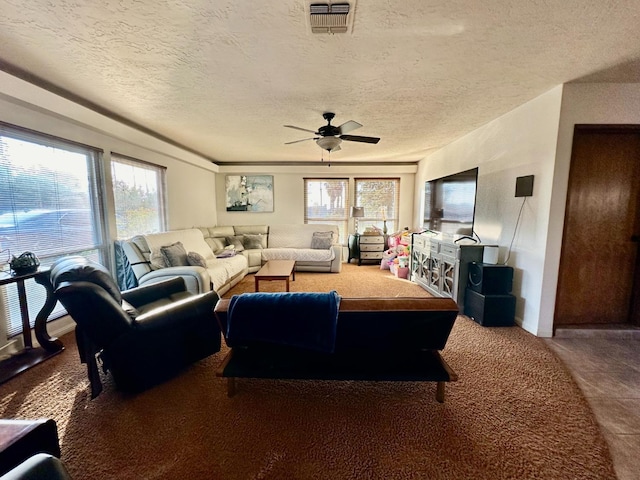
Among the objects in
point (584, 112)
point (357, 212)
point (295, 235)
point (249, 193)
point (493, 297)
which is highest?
point (584, 112)

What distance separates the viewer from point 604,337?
101 inches

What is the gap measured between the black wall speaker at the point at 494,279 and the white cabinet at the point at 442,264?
0.73 feet

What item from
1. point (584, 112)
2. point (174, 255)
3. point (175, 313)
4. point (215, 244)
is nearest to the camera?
point (175, 313)

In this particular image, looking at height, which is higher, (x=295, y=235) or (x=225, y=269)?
(x=295, y=235)

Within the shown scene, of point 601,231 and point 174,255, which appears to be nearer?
point 601,231

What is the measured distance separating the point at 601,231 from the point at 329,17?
3.20 metres

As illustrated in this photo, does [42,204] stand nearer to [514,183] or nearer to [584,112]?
[514,183]

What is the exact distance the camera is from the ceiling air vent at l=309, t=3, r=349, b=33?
56.2 inches

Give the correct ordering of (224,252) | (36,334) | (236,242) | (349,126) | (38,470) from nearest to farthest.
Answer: (38,470)
(36,334)
(349,126)
(224,252)
(236,242)

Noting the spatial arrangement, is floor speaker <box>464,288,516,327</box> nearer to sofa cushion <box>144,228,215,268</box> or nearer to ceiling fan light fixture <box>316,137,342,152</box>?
ceiling fan light fixture <box>316,137,342,152</box>

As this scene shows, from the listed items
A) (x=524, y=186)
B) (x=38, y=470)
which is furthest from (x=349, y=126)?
(x=38, y=470)

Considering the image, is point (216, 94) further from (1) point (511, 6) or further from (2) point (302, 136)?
(1) point (511, 6)

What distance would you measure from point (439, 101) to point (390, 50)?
3.72ft

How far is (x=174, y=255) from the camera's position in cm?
346
